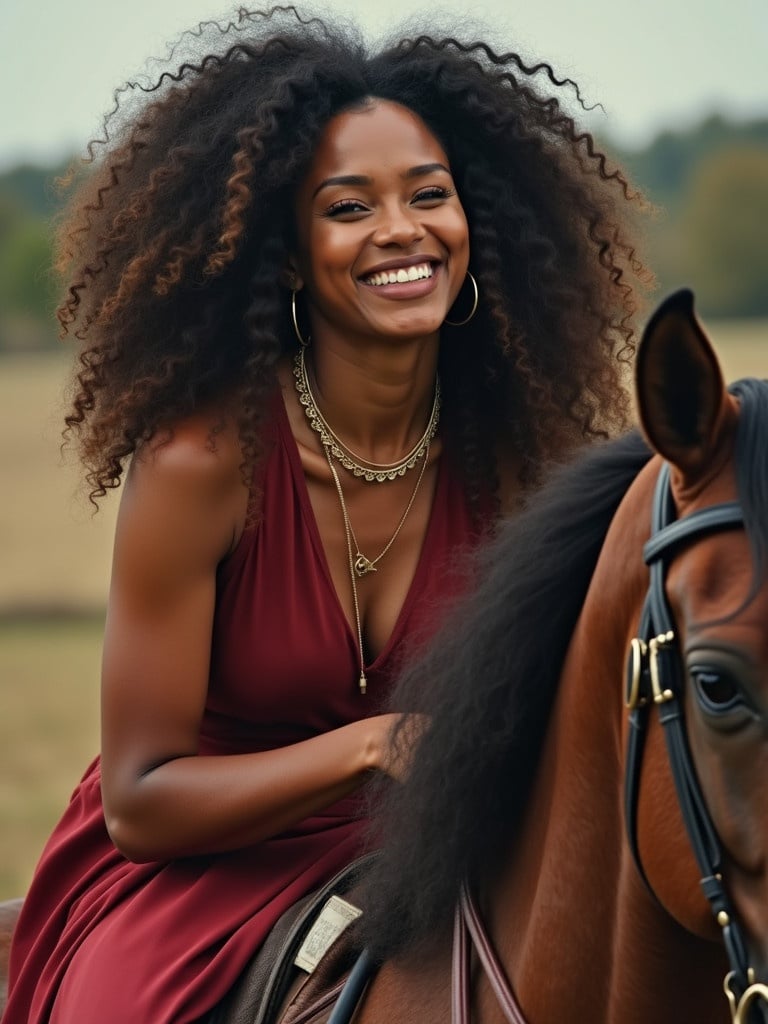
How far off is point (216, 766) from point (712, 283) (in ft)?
118

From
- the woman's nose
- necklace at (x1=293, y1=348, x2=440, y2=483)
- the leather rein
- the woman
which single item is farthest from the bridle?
necklace at (x1=293, y1=348, x2=440, y2=483)

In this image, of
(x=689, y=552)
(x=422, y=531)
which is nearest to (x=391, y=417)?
(x=422, y=531)

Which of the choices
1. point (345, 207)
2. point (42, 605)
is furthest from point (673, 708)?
point (42, 605)

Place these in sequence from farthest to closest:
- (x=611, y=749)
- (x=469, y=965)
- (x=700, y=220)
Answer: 1. (x=700, y=220)
2. (x=469, y=965)
3. (x=611, y=749)

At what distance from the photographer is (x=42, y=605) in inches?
1026

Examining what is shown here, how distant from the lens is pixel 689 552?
1950 millimetres

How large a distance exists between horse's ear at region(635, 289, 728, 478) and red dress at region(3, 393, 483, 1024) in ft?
3.01

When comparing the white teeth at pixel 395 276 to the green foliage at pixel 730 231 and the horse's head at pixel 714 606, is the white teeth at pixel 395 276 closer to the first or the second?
the horse's head at pixel 714 606

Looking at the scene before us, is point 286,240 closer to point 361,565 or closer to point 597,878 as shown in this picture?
point 361,565

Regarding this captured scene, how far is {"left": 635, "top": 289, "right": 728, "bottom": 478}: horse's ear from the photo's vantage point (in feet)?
6.35

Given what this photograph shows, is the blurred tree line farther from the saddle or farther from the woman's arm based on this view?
the saddle

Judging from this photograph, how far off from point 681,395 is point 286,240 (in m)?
1.41

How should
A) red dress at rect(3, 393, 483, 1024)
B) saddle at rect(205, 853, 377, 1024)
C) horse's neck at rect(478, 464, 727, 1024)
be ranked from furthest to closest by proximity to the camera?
red dress at rect(3, 393, 483, 1024) < saddle at rect(205, 853, 377, 1024) < horse's neck at rect(478, 464, 727, 1024)

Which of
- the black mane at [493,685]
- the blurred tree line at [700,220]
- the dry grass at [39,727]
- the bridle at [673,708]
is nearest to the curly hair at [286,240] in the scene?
the black mane at [493,685]
